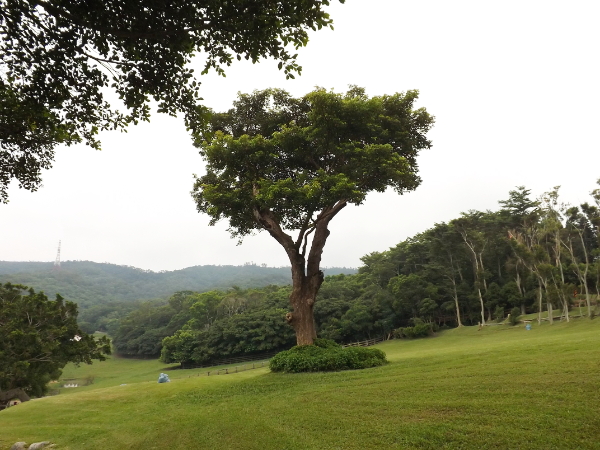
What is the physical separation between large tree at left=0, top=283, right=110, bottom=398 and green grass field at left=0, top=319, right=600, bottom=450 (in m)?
5.90

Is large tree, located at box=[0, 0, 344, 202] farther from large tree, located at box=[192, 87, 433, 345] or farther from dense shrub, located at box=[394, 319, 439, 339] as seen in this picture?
dense shrub, located at box=[394, 319, 439, 339]

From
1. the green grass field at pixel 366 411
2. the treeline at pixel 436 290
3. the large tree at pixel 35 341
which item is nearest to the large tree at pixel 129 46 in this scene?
the green grass field at pixel 366 411

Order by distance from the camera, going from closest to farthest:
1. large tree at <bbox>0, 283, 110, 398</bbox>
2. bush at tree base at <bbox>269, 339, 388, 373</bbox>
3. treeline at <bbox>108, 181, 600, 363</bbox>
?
1. bush at tree base at <bbox>269, 339, 388, 373</bbox>
2. large tree at <bbox>0, 283, 110, 398</bbox>
3. treeline at <bbox>108, 181, 600, 363</bbox>

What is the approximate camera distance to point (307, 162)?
15.2m

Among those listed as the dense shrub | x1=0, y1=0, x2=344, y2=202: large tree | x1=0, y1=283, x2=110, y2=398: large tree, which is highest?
x1=0, y1=0, x2=344, y2=202: large tree

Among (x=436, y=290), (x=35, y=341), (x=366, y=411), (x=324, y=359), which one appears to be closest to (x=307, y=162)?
(x=324, y=359)

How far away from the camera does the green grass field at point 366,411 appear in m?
5.74

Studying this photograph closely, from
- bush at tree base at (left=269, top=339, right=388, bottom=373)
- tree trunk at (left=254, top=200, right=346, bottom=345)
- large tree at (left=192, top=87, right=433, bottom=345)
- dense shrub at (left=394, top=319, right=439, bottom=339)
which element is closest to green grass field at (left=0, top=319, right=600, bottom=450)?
bush at tree base at (left=269, top=339, right=388, bottom=373)

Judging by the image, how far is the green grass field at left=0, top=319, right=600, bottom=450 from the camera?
5.74m

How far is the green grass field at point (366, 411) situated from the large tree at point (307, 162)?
4403 millimetres

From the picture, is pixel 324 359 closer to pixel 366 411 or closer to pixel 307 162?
pixel 366 411

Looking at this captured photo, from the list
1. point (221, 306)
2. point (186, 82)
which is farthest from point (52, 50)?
point (221, 306)

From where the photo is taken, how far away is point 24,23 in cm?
490

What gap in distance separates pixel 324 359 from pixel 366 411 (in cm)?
483
